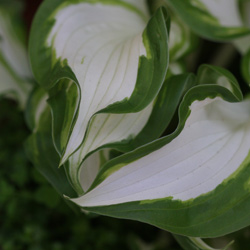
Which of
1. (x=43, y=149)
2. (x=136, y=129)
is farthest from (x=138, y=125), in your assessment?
(x=43, y=149)

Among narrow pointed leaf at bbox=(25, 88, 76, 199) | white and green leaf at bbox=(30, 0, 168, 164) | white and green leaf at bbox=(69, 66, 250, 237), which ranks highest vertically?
white and green leaf at bbox=(30, 0, 168, 164)

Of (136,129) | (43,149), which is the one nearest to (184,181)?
(136,129)

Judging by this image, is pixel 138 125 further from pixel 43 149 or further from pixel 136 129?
pixel 43 149

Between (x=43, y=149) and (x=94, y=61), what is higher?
(x=94, y=61)

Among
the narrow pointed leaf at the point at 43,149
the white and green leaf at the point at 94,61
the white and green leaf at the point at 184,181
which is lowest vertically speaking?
the narrow pointed leaf at the point at 43,149

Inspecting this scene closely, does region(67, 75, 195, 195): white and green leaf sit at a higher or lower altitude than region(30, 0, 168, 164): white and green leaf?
lower

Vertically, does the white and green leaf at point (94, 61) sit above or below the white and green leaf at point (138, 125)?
above

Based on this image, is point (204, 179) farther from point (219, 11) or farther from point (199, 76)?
point (219, 11)

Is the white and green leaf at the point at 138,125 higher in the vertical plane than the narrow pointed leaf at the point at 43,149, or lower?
higher
